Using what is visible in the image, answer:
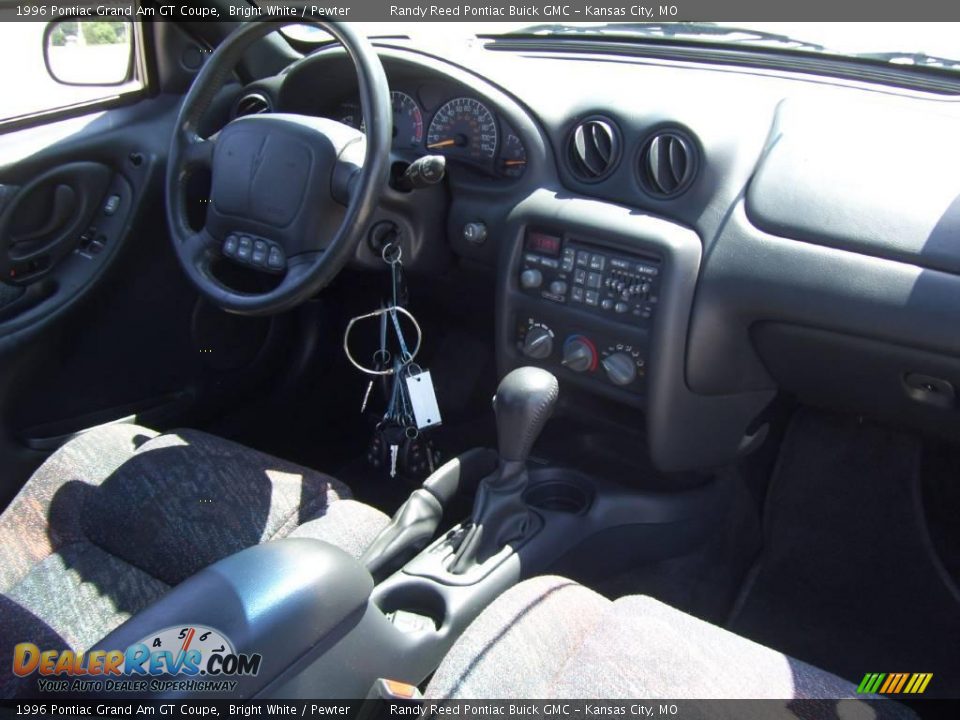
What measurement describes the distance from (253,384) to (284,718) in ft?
5.28

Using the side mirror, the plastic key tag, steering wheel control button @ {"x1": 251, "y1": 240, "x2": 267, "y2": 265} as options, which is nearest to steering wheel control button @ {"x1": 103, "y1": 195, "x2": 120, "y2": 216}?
the side mirror

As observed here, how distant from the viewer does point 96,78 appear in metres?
2.33

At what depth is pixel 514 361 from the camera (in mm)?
1938

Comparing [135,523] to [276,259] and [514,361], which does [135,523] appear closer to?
[276,259]

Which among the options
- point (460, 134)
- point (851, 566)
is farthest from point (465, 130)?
point (851, 566)

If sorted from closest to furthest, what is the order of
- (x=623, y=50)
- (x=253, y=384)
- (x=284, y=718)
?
1. (x=284, y=718)
2. (x=623, y=50)
3. (x=253, y=384)

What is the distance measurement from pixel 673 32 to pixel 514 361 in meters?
0.87

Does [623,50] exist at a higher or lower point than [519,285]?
higher

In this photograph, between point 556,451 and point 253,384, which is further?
point 253,384

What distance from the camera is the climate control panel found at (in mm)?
1729

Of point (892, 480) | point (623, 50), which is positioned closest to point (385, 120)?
point (623, 50)

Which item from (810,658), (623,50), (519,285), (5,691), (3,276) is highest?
(623,50)

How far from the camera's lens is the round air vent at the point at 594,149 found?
1.73 m

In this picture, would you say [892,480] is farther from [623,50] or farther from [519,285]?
[623,50]
